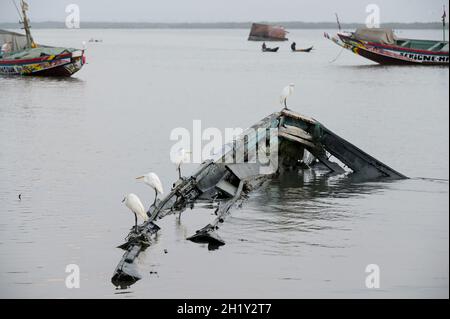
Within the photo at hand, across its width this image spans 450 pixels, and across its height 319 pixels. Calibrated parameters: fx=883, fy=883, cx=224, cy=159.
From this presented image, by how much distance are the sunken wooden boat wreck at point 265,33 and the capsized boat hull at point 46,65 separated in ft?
298

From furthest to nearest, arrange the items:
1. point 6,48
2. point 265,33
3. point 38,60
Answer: point 265,33, point 6,48, point 38,60

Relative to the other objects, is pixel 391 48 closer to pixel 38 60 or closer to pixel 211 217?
pixel 38 60

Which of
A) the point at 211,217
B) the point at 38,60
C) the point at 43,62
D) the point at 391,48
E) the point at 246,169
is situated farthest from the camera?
the point at 391,48

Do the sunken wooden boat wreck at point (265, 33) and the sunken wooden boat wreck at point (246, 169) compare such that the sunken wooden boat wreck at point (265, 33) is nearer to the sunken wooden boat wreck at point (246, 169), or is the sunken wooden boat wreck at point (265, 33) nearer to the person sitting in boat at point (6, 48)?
the person sitting in boat at point (6, 48)

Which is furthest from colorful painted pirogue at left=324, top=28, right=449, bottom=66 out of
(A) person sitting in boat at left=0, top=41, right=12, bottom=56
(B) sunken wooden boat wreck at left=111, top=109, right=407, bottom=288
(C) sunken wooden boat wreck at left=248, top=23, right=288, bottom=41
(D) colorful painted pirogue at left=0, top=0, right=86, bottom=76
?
(C) sunken wooden boat wreck at left=248, top=23, right=288, bottom=41

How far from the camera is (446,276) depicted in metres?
12.4

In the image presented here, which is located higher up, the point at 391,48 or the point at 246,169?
the point at 246,169

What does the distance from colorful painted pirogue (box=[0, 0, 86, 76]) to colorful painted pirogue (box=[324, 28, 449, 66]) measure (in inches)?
921

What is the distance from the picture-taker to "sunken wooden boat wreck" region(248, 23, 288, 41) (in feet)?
470

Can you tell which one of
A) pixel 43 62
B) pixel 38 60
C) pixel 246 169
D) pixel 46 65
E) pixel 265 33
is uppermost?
pixel 246 169

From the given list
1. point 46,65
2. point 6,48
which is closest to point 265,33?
point 6,48

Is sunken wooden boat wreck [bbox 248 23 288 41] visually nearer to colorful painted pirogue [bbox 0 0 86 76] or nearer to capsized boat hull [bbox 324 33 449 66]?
Answer: capsized boat hull [bbox 324 33 449 66]

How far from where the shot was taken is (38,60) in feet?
172

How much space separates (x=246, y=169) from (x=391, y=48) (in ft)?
171
